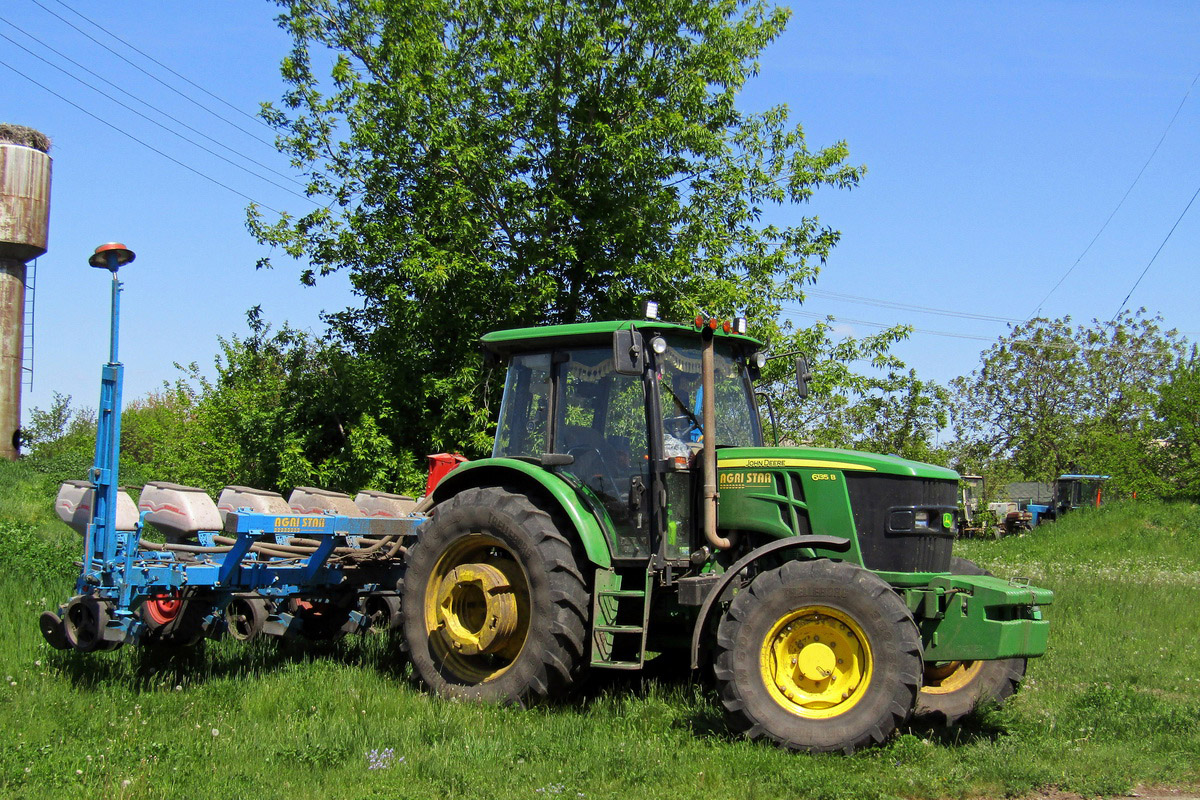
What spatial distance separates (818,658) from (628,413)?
1965 millimetres

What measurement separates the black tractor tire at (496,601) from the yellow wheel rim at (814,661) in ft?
4.06

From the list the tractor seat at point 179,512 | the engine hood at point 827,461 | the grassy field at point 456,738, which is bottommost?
the grassy field at point 456,738

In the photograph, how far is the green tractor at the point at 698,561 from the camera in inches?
220

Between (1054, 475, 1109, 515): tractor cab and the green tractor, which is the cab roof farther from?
(1054, 475, 1109, 515): tractor cab

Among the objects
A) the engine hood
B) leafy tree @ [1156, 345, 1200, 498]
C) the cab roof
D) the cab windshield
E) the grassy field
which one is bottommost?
the grassy field

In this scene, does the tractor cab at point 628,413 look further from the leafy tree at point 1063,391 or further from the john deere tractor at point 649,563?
the leafy tree at point 1063,391

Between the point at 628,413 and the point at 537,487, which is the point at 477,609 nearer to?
the point at 537,487

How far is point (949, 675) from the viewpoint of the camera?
6.57 meters

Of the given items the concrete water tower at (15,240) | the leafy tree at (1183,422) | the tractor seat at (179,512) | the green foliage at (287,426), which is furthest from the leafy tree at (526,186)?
the leafy tree at (1183,422)

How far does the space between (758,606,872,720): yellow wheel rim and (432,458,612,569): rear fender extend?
4.02ft

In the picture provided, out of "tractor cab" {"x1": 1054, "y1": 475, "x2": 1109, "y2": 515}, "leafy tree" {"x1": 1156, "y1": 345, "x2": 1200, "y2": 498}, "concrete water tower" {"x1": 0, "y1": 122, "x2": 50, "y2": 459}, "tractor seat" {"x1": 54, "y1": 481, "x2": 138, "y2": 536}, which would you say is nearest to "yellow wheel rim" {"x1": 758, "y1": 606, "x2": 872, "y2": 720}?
"tractor seat" {"x1": 54, "y1": 481, "x2": 138, "y2": 536}

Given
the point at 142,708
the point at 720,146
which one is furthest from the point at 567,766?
the point at 720,146

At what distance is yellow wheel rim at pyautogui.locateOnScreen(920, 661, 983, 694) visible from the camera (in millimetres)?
6508

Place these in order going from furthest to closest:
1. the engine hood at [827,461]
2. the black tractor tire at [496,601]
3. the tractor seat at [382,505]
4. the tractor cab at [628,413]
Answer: the tractor seat at [382,505], the tractor cab at [628,413], the black tractor tire at [496,601], the engine hood at [827,461]
